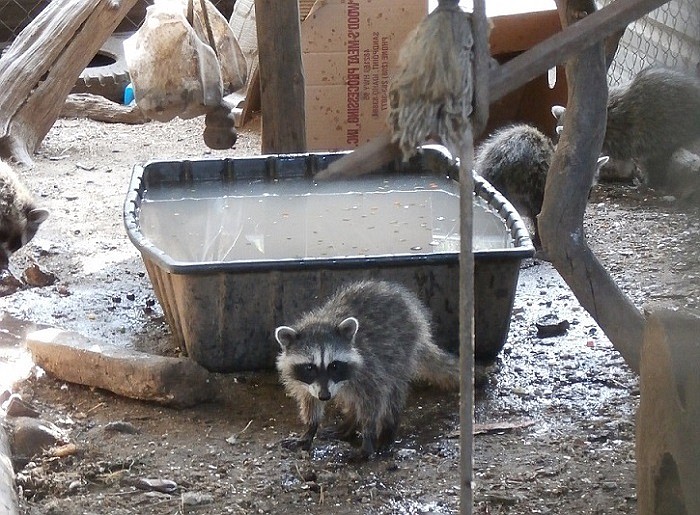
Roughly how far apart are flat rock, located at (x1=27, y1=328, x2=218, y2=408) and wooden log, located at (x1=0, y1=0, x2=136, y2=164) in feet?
11.9

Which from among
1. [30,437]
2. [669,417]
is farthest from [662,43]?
[669,417]

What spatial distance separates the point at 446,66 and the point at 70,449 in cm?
250

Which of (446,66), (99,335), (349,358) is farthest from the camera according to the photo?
(99,335)

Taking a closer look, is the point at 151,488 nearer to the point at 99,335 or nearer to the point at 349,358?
the point at 349,358

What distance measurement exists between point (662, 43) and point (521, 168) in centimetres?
252

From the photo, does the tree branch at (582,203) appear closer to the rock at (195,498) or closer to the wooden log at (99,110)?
the rock at (195,498)

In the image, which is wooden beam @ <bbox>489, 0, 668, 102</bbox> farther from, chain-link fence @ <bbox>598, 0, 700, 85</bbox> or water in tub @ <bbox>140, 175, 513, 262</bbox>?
chain-link fence @ <bbox>598, 0, 700, 85</bbox>

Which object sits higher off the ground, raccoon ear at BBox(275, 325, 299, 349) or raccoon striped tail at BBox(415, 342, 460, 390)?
raccoon ear at BBox(275, 325, 299, 349)

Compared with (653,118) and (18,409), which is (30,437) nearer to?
(18,409)

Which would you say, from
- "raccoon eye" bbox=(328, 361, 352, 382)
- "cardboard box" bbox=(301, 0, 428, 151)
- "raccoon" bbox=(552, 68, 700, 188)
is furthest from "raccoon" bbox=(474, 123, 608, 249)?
"raccoon eye" bbox=(328, 361, 352, 382)

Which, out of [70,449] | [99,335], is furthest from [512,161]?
[70,449]

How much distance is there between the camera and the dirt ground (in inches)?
149

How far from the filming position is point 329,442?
429cm

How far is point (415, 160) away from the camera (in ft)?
20.0
